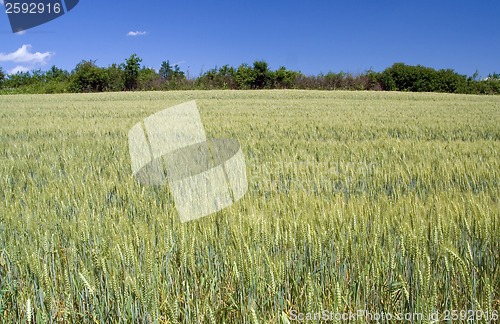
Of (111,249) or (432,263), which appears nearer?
(432,263)

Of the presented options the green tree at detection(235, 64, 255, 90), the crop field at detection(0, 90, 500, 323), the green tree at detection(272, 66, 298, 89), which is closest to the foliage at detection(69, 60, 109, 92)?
the green tree at detection(235, 64, 255, 90)

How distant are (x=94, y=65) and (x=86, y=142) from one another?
3339cm

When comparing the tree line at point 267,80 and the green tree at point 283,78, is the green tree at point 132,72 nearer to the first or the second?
the tree line at point 267,80

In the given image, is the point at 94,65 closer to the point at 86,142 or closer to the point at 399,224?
the point at 86,142

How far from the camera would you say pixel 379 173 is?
379 cm

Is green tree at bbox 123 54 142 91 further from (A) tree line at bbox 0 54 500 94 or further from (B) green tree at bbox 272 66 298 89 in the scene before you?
(B) green tree at bbox 272 66 298 89

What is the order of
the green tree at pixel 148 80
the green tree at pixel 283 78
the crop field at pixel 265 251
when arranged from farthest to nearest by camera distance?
1. the green tree at pixel 283 78
2. the green tree at pixel 148 80
3. the crop field at pixel 265 251

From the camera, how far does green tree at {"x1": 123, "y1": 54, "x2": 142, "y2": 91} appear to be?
37219mm

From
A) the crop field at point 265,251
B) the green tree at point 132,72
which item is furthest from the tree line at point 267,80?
the crop field at point 265,251

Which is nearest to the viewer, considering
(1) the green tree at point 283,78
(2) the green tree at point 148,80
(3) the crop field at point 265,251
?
(3) the crop field at point 265,251

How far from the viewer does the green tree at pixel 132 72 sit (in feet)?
122

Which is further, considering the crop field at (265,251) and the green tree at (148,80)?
the green tree at (148,80)

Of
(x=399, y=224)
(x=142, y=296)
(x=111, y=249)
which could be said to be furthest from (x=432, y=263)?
(x=111, y=249)

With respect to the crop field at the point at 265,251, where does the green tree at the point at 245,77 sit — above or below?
above
